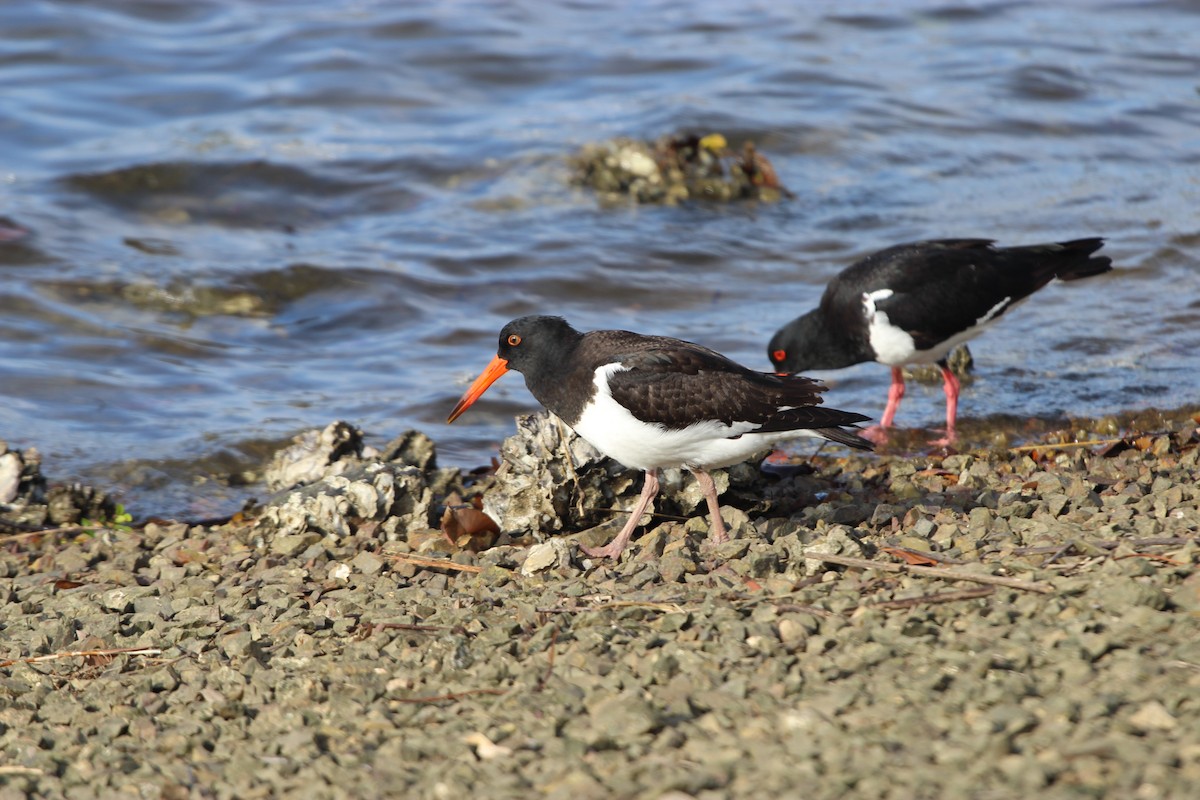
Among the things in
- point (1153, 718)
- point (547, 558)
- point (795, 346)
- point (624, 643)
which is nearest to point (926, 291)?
point (795, 346)

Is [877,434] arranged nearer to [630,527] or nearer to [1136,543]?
[630,527]

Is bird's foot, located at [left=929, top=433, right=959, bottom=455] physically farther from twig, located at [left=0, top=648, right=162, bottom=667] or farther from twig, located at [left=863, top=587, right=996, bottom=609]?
twig, located at [left=0, top=648, right=162, bottom=667]

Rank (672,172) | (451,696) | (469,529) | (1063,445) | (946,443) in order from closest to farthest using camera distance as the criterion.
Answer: (451,696) → (469,529) → (1063,445) → (946,443) → (672,172)

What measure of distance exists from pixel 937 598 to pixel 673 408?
4.81 feet

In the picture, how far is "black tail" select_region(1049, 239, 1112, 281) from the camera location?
7.93 m

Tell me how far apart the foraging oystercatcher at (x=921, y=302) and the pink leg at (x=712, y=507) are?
2684mm

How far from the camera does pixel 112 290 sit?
9906mm

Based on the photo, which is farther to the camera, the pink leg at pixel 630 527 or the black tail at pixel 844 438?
the black tail at pixel 844 438

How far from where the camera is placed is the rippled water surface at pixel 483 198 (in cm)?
826

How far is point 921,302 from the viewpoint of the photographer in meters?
7.52

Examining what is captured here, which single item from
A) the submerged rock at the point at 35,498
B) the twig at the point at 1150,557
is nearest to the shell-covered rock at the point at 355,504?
the submerged rock at the point at 35,498

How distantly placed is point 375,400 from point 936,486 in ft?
13.1

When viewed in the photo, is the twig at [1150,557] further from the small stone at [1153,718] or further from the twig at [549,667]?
the twig at [549,667]

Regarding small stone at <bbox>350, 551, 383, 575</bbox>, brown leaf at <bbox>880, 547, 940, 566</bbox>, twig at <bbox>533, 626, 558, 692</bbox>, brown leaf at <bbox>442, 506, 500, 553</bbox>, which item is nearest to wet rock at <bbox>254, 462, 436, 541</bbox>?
brown leaf at <bbox>442, 506, 500, 553</bbox>
